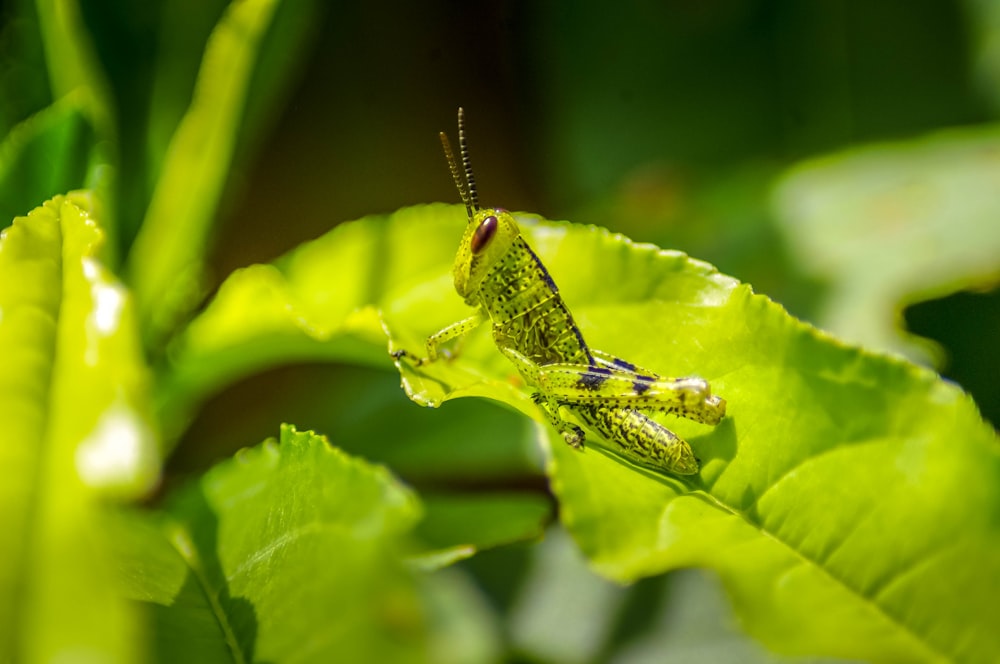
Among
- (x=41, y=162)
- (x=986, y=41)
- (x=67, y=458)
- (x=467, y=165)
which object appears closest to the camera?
(x=67, y=458)

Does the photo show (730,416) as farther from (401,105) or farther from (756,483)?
(401,105)

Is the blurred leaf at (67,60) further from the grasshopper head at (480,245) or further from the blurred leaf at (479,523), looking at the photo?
the blurred leaf at (479,523)

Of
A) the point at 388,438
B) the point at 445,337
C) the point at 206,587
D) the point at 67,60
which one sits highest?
the point at 67,60

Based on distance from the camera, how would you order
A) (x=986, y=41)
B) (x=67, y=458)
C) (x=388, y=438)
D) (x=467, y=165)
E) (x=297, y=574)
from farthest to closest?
(x=986, y=41), (x=388, y=438), (x=467, y=165), (x=297, y=574), (x=67, y=458)

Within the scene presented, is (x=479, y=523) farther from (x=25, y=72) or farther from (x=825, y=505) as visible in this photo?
(x=25, y=72)

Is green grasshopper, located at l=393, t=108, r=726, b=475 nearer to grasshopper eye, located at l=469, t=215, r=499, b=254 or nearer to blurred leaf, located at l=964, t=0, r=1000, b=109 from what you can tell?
grasshopper eye, located at l=469, t=215, r=499, b=254

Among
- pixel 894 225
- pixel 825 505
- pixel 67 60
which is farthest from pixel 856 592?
pixel 67 60

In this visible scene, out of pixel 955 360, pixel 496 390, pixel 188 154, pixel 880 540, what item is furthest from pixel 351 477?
pixel 955 360
